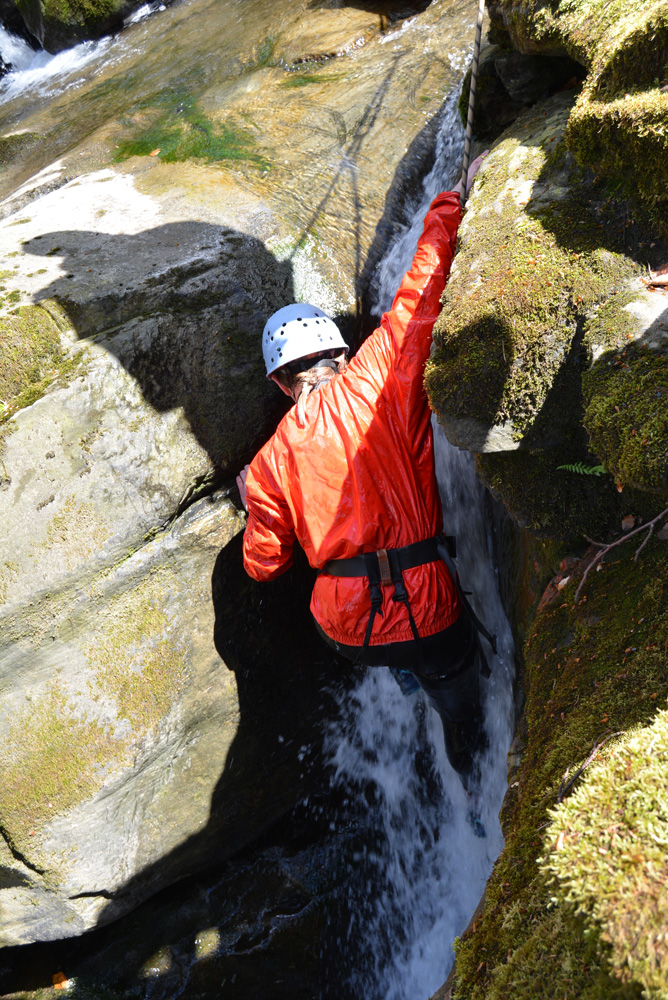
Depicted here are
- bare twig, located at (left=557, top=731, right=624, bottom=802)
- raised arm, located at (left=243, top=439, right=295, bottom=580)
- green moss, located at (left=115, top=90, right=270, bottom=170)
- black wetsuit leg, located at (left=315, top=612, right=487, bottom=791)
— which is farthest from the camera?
green moss, located at (left=115, top=90, right=270, bottom=170)

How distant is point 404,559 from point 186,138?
528cm

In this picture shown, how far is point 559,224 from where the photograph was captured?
3086mm

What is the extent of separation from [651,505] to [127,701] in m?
3.90

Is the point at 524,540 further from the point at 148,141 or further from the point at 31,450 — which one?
the point at 148,141

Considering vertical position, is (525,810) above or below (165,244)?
below

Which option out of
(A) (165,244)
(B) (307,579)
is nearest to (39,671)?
(B) (307,579)

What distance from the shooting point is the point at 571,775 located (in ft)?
6.85

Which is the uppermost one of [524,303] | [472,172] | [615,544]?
[472,172]

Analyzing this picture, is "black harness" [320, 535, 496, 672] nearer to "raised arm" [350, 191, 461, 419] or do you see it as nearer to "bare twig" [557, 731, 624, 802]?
"raised arm" [350, 191, 461, 419]

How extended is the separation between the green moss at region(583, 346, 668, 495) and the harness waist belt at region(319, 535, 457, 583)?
65.5 inches

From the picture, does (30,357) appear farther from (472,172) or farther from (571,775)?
(571,775)

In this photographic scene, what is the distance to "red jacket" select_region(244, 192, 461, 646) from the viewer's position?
3.74 metres

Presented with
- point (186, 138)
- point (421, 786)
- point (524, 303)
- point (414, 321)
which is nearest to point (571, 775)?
point (524, 303)

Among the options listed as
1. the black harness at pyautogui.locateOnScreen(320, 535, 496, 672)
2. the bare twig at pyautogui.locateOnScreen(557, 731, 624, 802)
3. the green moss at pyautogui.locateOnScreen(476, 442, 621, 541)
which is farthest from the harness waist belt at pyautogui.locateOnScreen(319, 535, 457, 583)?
the bare twig at pyautogui.locateOnScreen(557, 731, 624, 802)
